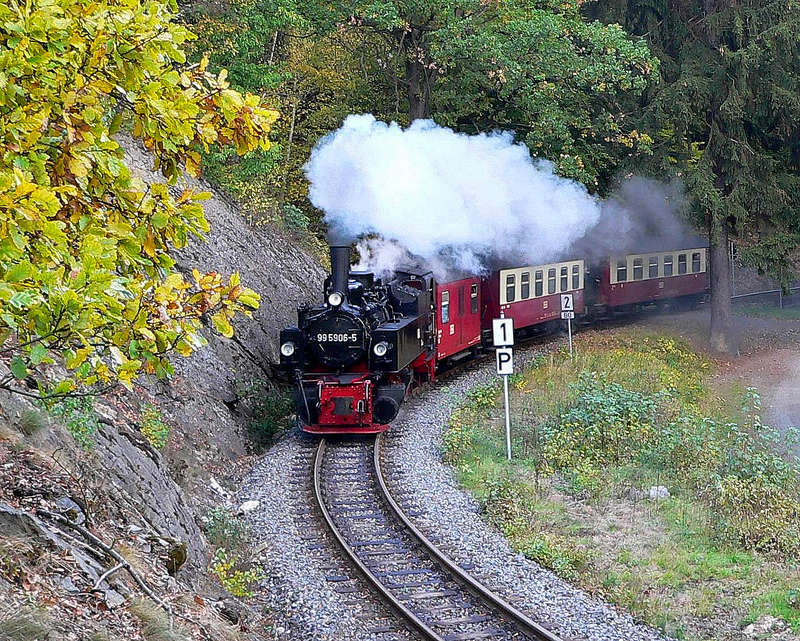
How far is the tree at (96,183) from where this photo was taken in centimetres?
408

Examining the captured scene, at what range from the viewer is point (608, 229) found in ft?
92.2

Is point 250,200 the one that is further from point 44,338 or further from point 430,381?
point 44,338

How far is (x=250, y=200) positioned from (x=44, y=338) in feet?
62.7

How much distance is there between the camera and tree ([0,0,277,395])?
408 centimetres

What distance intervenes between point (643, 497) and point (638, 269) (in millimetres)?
17828

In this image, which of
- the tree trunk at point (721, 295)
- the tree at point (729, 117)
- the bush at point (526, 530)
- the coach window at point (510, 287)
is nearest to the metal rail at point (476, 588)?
the bush at point (526, 530)

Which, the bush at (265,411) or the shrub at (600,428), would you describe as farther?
the bush at (265,411)

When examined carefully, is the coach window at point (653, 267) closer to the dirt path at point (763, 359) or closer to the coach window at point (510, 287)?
the dirt path at point (763, 359)

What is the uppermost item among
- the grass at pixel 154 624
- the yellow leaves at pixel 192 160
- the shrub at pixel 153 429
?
the yellow leaves at pixel 192 160

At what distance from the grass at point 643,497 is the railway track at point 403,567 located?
116 centimetres

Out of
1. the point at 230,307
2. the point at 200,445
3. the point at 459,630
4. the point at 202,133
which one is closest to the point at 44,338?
the point at 230,307

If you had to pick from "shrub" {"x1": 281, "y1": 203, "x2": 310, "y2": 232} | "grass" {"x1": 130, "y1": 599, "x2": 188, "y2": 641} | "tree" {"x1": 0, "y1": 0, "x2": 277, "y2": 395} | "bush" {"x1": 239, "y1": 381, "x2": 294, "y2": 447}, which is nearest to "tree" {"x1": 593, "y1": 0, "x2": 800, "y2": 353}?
"shrub" {"x1": 281, "y1": 203, "x2": 310, "y2": 232}

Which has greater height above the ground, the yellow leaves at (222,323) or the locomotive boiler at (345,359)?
the yellow leaves at (222,323)

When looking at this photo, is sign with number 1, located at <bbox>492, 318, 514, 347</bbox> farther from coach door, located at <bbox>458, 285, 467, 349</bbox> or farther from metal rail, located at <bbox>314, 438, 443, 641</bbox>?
coach door, located at <bbox>458, 285, 467, 349</bbox>
